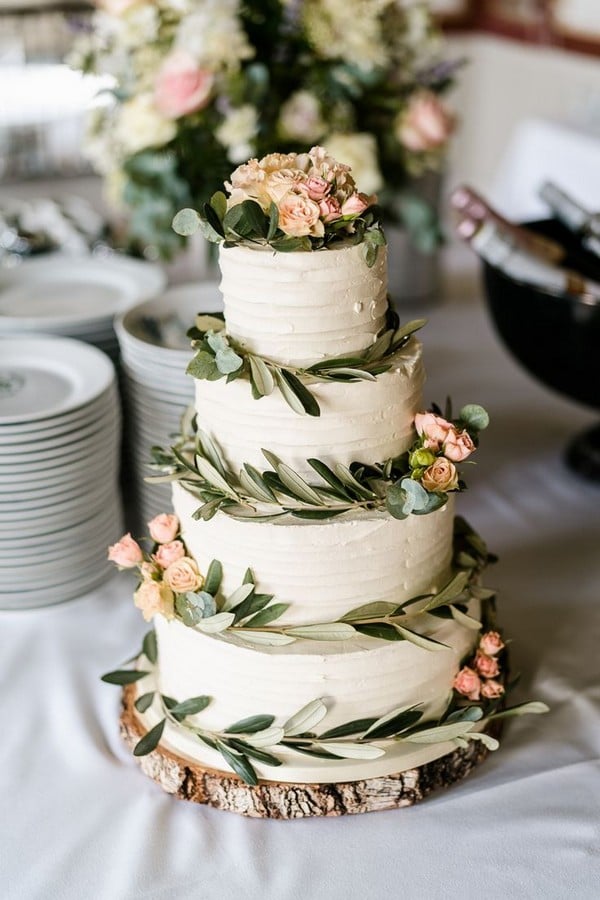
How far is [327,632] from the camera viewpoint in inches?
37.4

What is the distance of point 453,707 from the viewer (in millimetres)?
1022

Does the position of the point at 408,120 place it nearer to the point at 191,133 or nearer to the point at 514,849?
the point at 191,133

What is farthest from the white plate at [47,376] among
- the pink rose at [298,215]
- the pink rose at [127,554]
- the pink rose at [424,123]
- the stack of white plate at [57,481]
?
the pink rose at [424,123]

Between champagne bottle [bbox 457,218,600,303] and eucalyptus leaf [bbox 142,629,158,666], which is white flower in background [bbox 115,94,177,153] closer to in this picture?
champagne bottle [bbox 457,218,600,303]

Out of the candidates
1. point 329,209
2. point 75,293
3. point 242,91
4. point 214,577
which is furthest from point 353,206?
point 75,293

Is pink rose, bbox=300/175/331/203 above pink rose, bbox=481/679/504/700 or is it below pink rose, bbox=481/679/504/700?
above

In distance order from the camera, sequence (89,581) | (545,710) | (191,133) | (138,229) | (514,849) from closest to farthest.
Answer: (514,849), (545,710), (89,581), (191,133), (138,229)

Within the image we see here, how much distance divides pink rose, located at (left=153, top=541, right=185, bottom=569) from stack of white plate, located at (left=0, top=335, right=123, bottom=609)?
0.27 metres

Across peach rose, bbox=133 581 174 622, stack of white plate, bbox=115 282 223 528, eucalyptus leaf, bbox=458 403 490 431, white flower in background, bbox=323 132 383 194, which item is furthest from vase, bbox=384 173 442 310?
peach rose, bbox=133 581 174 622

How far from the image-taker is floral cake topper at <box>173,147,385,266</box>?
861 mm

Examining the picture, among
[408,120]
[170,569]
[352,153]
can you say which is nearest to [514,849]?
[170,569]

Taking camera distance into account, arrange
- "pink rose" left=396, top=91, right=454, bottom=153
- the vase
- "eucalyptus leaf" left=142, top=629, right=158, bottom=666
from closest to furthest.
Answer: "eucalyptus leaf" left=142, top=629, right=158, bottom=666 < "pink rose" left=396, top=91, right=454, bottom=153 < the vase

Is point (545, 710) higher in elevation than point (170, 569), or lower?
lower

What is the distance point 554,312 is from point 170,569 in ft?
2.21
